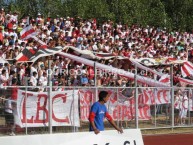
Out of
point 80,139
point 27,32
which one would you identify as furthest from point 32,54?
point 80,139

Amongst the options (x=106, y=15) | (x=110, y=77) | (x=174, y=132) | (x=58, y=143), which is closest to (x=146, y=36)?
(x=106, y=15)

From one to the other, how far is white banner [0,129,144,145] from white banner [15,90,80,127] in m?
5.86

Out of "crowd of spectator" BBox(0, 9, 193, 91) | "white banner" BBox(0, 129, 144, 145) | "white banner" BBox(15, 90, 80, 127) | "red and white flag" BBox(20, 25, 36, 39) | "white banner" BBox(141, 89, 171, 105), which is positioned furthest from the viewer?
"red and white flag" BBox(20, 25, 36, 39)

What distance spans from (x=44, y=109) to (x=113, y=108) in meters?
2.92

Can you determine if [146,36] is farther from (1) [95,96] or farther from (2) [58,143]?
(2) [58,143]

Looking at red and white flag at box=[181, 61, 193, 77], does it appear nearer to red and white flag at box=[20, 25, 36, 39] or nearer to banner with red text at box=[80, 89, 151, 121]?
banner with red text at box=[80, 89, 151, 121]

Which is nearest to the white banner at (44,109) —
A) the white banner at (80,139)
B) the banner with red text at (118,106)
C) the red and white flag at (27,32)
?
the banner with red text at (118,106)

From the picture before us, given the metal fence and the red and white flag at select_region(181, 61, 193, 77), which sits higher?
the red and white flag at select_region(181, 61, 193, 77)

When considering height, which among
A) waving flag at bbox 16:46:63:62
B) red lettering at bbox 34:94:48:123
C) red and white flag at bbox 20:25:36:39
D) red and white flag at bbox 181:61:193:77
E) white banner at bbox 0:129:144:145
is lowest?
white banner at bbox 0:129:144:145

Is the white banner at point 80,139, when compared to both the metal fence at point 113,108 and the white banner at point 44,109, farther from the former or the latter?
the white banner at point 44,109

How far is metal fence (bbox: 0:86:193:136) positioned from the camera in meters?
16.5

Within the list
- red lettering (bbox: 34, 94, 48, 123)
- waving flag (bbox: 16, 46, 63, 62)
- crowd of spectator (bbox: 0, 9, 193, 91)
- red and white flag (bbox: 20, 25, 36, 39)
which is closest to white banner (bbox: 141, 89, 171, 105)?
crowd of spectator (bbox: 0, 9, 193, 91)

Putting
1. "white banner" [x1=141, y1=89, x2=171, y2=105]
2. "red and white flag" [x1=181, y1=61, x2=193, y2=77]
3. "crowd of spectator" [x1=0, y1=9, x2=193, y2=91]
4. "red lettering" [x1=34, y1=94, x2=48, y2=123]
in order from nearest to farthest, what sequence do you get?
"red lettering" [x1=34, y1=94, x2=48, y2=123]
"white banner" [x1=141, y1=89, x2=171, y2=105]
"crowd of spectator" [x1=0, y1=9, x2=193, y2=91]
"red and white flag" [x1=181, y1=61, x2=193, y2=77]

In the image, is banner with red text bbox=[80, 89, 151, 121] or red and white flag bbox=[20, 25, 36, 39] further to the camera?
red and white flag bbox=[20, 25, 36, 39]
